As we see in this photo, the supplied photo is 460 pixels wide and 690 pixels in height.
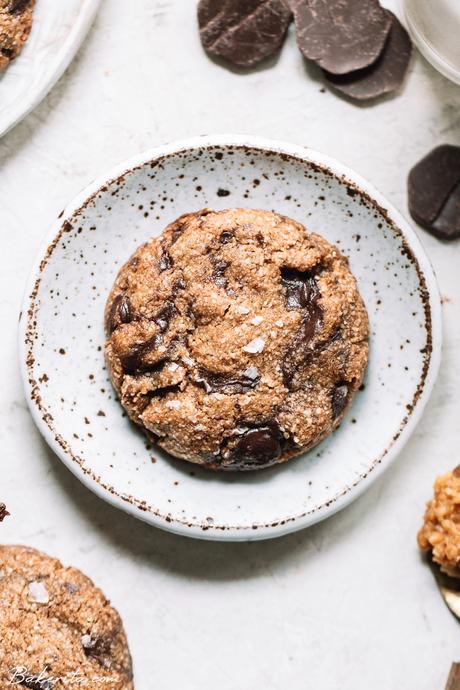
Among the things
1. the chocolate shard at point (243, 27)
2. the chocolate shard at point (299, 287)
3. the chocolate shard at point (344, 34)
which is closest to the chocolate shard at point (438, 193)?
the chocolate shard at point (344, 34)

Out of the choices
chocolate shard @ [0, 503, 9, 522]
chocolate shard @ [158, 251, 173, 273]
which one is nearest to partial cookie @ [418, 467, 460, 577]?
chocolate shard @ [158, 251, 173, 273]

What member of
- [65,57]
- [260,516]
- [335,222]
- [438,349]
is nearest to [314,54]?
[335,222]

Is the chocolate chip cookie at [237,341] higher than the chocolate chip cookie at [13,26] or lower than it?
lower

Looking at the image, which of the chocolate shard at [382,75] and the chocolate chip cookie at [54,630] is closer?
the chocolate chip cookie at [54,630]

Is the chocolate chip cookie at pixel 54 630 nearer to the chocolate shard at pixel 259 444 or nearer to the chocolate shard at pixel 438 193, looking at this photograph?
the chocolate shard at pixel 259 444

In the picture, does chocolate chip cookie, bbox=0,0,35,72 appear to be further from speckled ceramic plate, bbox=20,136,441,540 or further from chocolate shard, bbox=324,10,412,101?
chocolate shard, bbox=324,10,412,101

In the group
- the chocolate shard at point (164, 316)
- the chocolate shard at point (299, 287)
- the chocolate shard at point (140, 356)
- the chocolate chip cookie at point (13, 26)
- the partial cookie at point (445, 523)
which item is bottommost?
the partial cookie at point (445, 523)
